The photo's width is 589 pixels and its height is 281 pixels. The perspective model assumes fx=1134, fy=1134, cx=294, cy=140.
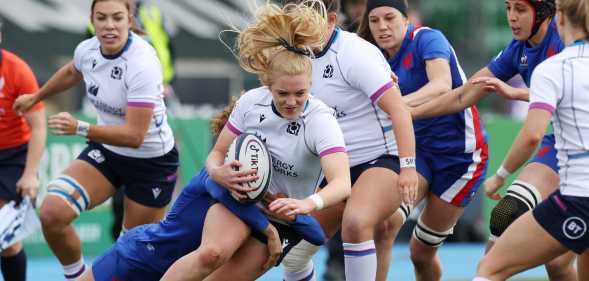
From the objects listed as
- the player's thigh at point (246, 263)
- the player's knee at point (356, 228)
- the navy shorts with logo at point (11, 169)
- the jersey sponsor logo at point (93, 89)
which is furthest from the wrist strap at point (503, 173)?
the navy shorts with logo at point (11, 169)

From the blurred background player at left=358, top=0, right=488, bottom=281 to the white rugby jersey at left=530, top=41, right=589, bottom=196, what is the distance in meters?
1.63

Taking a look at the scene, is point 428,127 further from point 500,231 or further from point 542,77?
point 542,77

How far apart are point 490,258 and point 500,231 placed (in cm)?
114

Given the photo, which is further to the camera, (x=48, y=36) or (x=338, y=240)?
(x=48, y=36)

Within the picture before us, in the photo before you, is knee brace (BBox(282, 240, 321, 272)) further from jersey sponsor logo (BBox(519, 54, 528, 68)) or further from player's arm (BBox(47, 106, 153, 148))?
jersey sponsor logo (BBox(519, 54, 528, 68))

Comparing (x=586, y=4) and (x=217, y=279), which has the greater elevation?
(x=586, y=4)

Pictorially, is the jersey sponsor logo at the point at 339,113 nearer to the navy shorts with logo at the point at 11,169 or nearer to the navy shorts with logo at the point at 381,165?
the navy shorts with logo at the point at 381,165

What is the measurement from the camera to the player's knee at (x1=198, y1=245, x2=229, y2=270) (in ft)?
18.5

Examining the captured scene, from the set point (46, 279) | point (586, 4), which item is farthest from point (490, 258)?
point (46, 279)

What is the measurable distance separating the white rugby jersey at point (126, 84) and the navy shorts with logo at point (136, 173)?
0.16 ft

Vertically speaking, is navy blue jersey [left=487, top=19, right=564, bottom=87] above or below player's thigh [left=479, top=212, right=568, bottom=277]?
above

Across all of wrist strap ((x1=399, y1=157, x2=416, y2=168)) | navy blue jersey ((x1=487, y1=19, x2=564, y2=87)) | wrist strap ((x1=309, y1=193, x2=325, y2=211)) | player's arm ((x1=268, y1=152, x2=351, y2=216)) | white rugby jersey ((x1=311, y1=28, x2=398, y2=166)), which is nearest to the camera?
player's arm ((x1=268, y1=152, x2=351, y2=216))

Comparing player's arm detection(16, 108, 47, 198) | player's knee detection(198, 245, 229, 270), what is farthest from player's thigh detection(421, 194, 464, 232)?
player's arm detection(16, 108, 47, 198)

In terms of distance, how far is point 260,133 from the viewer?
5867 millimetres
